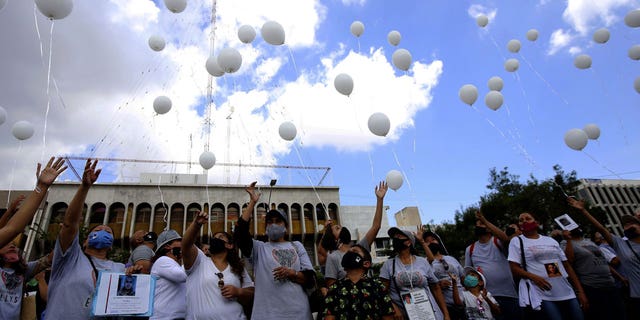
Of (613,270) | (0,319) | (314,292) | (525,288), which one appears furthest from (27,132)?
(613,270)

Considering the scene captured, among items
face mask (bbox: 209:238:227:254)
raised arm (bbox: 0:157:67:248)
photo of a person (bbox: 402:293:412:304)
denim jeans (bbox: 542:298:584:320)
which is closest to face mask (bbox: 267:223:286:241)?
face mask (bbox: 209:238:227:254)

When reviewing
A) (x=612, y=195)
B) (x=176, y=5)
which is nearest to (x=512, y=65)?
(x=176, y=5)

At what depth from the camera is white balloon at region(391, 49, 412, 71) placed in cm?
811

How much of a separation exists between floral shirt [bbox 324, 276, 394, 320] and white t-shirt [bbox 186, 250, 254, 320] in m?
1.05

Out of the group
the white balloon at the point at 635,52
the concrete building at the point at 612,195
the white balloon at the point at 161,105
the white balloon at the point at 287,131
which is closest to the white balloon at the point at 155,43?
the white balloon at the point at 161,105

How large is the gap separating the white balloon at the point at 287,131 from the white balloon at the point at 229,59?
5.61ft

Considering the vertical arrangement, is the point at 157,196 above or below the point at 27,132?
above

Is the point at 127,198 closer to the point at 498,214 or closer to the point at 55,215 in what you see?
the point at 55,215

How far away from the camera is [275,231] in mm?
3695

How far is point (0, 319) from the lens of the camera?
2.72 meters

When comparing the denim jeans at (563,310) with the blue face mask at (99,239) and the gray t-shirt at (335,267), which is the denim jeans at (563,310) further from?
the blue face mask at (99,239)

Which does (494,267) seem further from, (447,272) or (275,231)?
(275,231)

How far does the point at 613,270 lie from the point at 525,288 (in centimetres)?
256

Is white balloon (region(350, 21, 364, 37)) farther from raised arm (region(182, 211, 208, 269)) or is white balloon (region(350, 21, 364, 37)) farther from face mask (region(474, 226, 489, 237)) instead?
raised arm (region(182, 211, 208, 269))
